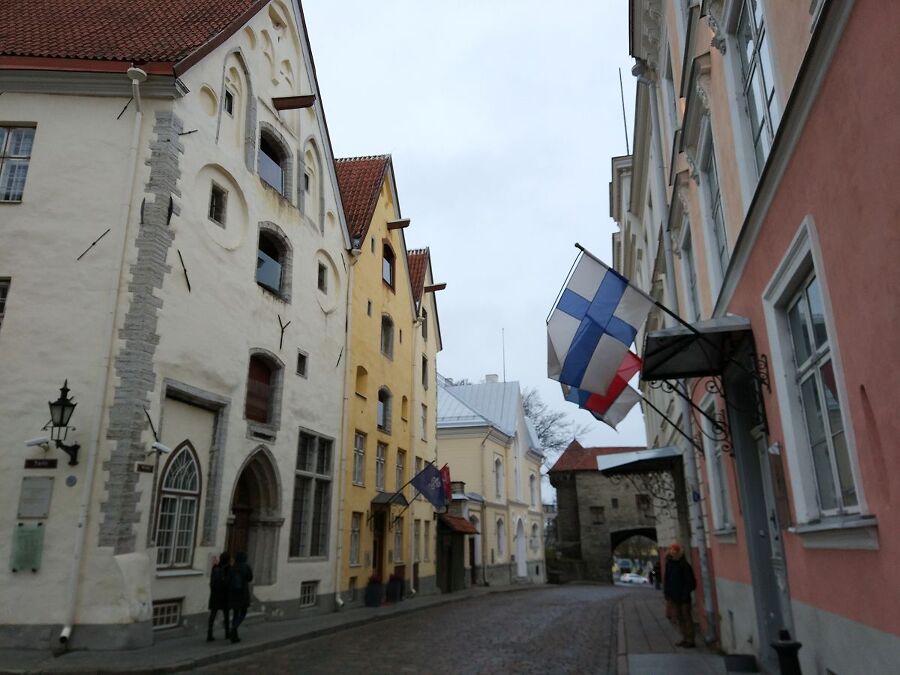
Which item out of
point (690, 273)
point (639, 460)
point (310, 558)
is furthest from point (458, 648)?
point (690, 273)

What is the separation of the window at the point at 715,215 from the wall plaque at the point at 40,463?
10.6 metres

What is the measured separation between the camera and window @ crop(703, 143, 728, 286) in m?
8.73

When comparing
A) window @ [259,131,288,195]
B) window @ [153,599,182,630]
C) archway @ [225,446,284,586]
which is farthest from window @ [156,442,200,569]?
window @ [259,131,288,195]

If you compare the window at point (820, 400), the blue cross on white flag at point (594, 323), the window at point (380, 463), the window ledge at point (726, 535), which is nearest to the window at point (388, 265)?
the window at point (380, 463)

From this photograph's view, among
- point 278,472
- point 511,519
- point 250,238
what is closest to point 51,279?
point 250,238

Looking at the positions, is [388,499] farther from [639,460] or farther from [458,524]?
[639,460]

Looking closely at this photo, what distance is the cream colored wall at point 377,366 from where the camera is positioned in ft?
72.0

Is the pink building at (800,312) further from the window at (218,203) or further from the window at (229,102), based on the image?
the window at (229,102)

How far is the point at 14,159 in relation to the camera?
13.4 metres

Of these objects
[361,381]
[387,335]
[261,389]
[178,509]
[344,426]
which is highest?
[387,335]

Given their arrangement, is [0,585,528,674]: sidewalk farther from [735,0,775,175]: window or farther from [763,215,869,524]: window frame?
[735,0,775,175]: window

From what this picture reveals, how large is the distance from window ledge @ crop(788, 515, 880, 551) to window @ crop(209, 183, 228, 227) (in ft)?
43.3

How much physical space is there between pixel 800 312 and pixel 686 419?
258 inches

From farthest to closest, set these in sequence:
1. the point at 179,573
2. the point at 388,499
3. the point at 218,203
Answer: the point at 388,499 → the point at 218,203 → the point at 179,573
